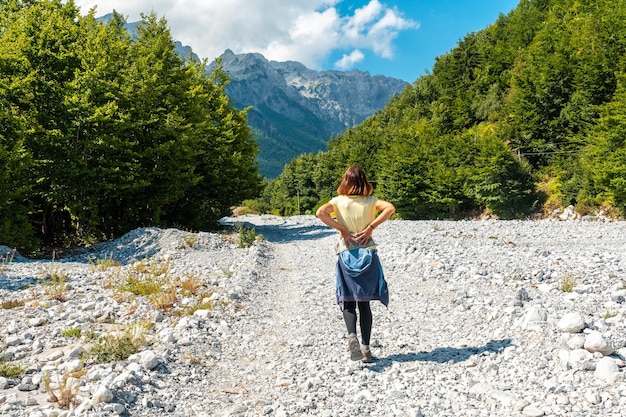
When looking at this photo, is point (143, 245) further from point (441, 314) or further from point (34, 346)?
point (441, 314)

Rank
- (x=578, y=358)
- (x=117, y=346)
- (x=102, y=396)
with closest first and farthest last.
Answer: (x=102, y=396) → (x=578, y=358) → (x=117, y=346)

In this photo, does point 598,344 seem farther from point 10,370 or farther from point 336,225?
point 10,370

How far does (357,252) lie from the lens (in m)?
5.92

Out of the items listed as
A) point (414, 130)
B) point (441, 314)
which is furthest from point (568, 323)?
point (414, 130)

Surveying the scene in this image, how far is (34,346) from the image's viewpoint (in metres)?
6.14

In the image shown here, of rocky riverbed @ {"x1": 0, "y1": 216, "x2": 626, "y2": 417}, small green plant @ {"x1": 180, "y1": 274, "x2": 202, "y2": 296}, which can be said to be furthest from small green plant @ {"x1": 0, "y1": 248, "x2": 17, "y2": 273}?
small green plant @ {"x1": 180, "y1": 274, "x2": 202, "y2": 296}

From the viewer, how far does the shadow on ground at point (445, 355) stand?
5.91m

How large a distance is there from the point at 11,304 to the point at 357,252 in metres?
7.19

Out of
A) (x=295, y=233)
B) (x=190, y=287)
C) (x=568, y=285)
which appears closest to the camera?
(x=568, y=285)

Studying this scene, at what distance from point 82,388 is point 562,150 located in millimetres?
61618

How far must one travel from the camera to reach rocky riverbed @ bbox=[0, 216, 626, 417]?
4656mm

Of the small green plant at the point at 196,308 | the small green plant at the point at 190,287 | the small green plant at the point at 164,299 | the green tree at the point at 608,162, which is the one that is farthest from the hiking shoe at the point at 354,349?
the green tree at the point at 608,162

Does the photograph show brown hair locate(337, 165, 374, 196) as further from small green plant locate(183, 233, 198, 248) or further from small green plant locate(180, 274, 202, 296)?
small green plant locate(183, 233, 198, 248)

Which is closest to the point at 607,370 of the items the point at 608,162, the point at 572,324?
the point at 572,324
